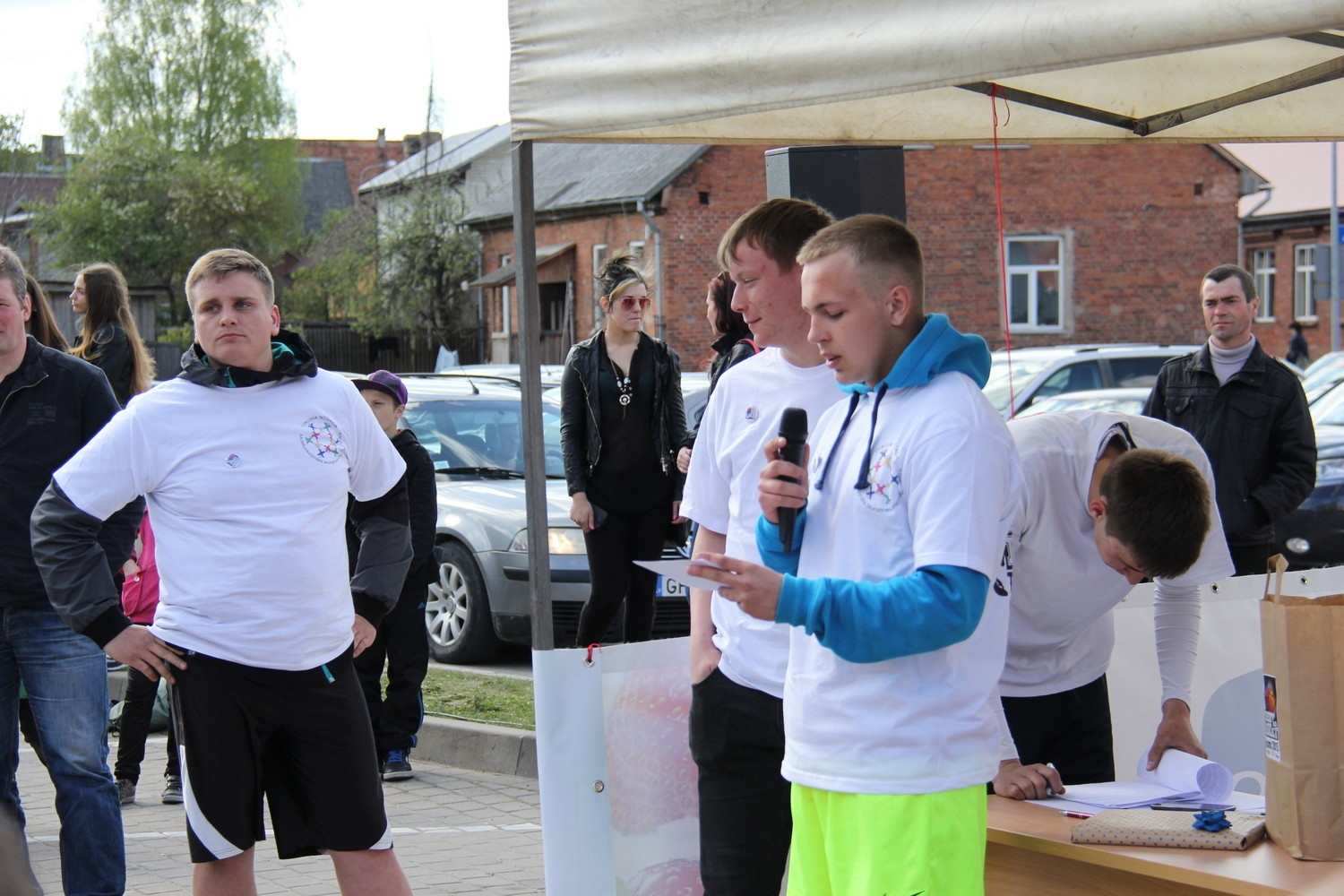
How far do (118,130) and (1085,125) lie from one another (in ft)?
172

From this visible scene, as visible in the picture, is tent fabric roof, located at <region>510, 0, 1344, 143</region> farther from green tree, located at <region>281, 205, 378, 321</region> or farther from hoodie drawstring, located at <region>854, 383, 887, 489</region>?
green tree, located at <region>281, 205, 378, 321</region>

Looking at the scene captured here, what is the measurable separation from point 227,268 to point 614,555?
3.68 meters

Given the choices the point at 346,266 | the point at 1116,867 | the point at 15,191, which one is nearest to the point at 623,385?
the point at 1116,867

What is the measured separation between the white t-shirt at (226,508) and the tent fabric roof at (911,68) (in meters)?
1.02

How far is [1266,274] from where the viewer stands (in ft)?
134

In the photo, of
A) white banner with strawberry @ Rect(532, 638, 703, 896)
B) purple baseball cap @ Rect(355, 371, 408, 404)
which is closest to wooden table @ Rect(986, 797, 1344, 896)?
white banner with strawberry @ Rect(532, 638, 703, 896)

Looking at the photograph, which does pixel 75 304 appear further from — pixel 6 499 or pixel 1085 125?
pixel 1085 125

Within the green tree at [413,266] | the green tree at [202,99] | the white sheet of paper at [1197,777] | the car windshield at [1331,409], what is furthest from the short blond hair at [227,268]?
the green tree at [202,99]

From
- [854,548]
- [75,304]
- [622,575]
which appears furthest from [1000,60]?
[75,304]

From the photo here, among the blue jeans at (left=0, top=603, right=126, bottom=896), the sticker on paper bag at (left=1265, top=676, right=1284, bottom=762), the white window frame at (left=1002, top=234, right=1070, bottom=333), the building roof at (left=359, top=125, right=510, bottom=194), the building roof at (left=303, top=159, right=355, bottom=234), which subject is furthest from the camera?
the building roof at (left=303, top=159, right=355, bottom=234)

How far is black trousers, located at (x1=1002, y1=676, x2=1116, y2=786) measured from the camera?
3.70 metres

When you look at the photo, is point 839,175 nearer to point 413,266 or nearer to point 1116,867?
point 1116,867

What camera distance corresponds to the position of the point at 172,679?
370cm

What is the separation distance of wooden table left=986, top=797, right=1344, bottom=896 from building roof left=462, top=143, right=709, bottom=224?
1044 inches
